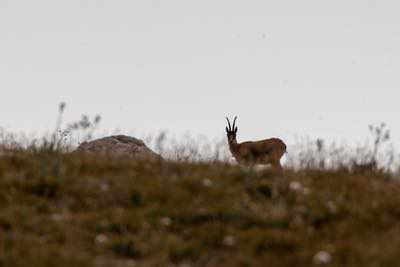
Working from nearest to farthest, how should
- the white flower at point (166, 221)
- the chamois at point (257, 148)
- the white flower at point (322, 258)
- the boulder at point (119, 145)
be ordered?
1. the white flower at point (322, 258)
2. the white flower at point (166, 221)
3. the boulder at point (119, 145)
4. the chamois at point (257, 148)

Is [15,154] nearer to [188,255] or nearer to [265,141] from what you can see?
[188,255]

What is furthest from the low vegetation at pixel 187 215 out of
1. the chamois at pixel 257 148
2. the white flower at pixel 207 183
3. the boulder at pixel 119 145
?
the chamois at pixel 257 148

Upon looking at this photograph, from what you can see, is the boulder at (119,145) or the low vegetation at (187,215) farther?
the boulder at (119,145)

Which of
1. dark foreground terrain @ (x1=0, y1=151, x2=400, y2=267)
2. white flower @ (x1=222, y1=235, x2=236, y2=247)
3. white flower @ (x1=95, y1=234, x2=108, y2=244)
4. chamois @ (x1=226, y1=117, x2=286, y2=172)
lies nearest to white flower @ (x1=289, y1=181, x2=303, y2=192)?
dark foreground terrain @ (x1=0, y1=151, x2=400, y2=267)

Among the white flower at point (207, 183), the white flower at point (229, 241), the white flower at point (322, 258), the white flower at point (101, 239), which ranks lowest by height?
the white flower at point (322, 258)

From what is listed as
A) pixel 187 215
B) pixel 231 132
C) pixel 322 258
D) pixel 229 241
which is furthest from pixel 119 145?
pixel 322 258

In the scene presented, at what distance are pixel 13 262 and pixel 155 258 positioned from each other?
1291 mm

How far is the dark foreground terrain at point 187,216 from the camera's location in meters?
6.33

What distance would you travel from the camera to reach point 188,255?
654cm

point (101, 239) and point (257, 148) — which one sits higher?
point (257, 148)

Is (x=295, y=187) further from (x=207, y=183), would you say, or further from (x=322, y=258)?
(x=322, y=258)

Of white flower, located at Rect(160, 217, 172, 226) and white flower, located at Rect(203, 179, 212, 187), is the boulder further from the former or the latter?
white flower, located at Rect(160, 217, 172, 226)

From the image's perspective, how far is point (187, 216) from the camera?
7.38 meters

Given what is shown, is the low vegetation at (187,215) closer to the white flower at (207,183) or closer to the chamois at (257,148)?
the white flower at (207,183)
